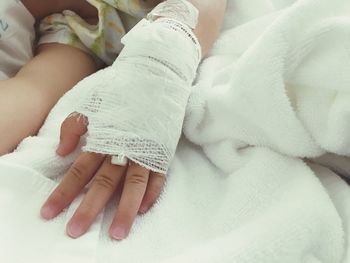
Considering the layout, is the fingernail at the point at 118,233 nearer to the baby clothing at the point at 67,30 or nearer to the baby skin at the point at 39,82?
the baby skin at the point at 39,82

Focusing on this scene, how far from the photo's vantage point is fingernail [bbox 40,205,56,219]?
63cm

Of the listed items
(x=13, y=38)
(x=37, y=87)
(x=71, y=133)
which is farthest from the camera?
(x=13, y=38)

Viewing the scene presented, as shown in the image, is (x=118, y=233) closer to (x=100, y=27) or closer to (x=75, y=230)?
(x=75, y=230)

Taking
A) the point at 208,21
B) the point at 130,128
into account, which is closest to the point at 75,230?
the point at 130,128

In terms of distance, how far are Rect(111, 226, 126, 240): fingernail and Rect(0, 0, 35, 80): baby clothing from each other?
0.45 metres

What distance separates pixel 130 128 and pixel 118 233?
5.5 inches

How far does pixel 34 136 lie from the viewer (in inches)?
31.0

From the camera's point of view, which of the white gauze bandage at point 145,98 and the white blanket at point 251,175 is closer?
the white blanket at point 251,175

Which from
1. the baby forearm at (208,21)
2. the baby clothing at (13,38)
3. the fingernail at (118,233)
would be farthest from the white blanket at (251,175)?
the baby clothing at (13,38)

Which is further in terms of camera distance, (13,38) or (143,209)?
(13,38)

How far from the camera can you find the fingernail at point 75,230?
606mm

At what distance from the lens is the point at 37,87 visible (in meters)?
0.87

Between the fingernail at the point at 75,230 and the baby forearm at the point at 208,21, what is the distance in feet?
1.23

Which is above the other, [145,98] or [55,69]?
[145,98]
